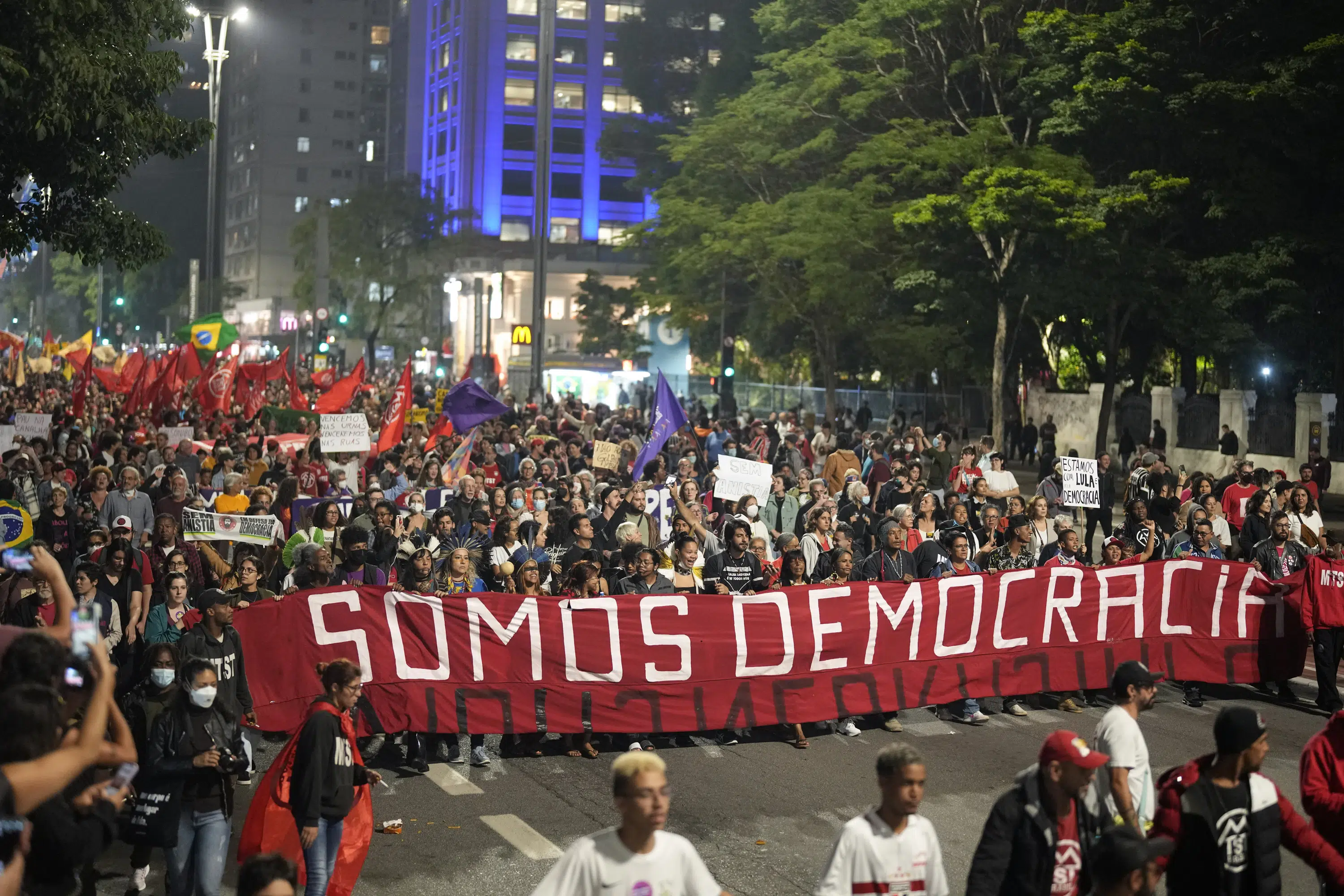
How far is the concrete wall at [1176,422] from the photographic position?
32.6 m

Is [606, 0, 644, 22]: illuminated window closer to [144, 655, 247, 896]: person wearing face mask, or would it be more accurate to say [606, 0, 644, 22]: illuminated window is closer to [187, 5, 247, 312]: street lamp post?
[187, 5, 247, 312]: street lamp post

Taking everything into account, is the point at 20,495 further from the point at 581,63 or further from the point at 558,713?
the point at 581,63

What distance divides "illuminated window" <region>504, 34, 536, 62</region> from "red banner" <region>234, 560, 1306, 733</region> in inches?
4023

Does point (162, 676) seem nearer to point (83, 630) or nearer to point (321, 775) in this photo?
point (321, 775)

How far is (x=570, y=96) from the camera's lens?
113375 mm

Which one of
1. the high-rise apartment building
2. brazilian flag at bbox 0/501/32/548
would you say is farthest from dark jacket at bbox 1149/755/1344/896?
the high-rise apartment building

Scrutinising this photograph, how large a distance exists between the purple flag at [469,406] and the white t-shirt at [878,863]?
55.2 feet

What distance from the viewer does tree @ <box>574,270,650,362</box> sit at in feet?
234

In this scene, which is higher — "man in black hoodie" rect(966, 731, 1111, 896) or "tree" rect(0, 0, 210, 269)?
"tree" rect(0, 0, 210, 269)

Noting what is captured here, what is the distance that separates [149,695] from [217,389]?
2226 cm

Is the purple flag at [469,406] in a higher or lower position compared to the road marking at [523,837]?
higher

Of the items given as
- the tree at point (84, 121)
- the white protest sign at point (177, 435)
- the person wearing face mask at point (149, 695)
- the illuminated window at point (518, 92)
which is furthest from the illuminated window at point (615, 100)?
the person wearing face mask at point (149, 695)

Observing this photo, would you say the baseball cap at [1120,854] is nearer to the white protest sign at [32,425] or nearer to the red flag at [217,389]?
the white protest sign at [32,425]

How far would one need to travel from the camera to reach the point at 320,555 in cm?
1080
